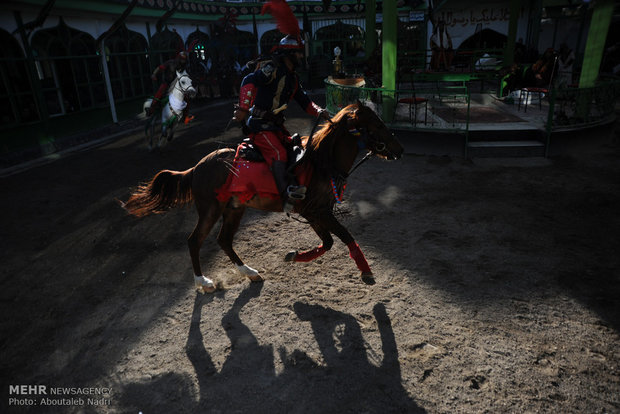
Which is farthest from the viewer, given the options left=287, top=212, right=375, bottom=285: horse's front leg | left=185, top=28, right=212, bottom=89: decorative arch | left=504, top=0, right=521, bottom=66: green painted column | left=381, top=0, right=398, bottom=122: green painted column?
left=185, top=28, right=212, bottom=89: decorative arch

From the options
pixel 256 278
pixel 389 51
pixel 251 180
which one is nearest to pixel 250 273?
pixel 256 278

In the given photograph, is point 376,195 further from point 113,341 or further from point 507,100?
point 507,100

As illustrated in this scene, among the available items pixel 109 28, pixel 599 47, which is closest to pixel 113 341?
pixel 599 47

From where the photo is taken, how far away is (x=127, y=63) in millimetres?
15734

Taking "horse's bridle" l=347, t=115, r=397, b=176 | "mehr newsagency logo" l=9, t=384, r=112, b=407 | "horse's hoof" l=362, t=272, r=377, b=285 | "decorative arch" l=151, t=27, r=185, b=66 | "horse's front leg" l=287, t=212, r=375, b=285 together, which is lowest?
"mehr newsagency logo" l=9, t=384, r=112, b=407

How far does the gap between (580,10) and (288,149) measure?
19.2 m

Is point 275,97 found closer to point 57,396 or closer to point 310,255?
point 310,255

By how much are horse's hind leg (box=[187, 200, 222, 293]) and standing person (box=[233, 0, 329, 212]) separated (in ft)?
2.68

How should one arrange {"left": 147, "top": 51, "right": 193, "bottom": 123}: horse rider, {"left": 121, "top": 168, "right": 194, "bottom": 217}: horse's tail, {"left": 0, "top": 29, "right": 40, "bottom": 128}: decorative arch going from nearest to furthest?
{"left": 121, "top": 168, "right": 194, "bottom": 217}: horse's tail, {"left": 0, "top": 29, "right": 40, "bottom": 128}: decorative arch, {"left": 147, "top": 51, "right": 193, "bottom": 123}: horse rider

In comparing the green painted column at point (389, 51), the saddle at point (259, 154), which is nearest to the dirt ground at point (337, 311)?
the saddle at point (259, 154)

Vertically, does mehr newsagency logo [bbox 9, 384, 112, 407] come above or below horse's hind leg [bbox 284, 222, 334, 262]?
below

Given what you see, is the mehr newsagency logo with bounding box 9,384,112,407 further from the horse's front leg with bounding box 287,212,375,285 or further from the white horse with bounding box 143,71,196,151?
the white horse with bounding box 143,71,196,151

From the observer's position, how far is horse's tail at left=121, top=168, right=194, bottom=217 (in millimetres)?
4742

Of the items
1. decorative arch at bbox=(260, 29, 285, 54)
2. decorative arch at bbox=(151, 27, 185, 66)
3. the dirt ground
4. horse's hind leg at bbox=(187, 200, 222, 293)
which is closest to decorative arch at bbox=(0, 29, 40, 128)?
the dirt ground
